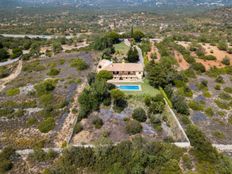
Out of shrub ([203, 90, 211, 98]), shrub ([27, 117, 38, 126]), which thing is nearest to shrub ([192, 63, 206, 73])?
shrub ([203, 90, 211, 98])

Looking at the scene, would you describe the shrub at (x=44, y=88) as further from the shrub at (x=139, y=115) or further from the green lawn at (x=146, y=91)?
the shrub at (x=139, y=115)

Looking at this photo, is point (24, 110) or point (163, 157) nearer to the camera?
point (163, 157)

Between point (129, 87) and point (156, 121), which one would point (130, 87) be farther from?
point (156, 121)

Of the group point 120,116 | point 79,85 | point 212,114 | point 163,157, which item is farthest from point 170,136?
point 79,85

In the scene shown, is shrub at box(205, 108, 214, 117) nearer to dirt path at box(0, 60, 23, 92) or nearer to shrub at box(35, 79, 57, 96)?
shrub at box(35, 79, 57, 96)

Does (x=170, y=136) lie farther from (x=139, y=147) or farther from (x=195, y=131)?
(x=139, y=147)
